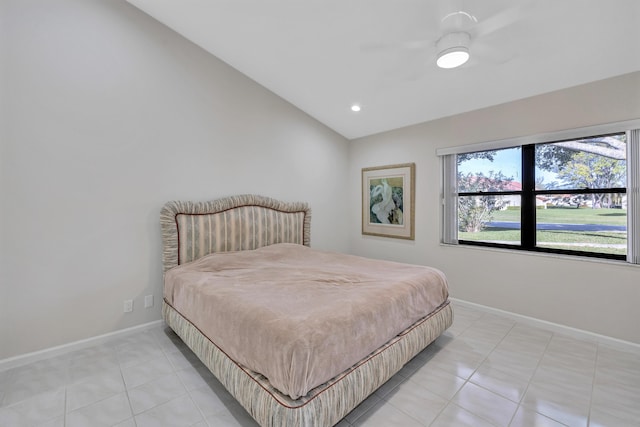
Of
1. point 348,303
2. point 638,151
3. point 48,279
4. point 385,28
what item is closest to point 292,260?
point 348,303

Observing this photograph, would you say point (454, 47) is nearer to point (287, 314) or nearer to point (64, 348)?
point (287, 314)

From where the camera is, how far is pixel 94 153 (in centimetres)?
246

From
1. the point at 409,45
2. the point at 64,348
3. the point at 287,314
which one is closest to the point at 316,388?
the point at 287,314

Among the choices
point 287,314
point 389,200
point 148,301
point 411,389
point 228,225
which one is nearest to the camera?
point 287,314

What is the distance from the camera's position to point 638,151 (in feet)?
7.64

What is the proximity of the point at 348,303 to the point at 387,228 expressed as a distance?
2611 millimetres

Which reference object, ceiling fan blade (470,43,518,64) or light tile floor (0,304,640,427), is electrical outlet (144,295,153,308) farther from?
ceiling fan blade (470,43,518,64)

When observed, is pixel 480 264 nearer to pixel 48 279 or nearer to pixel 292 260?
pixel 292 260

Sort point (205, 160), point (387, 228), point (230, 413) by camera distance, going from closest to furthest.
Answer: point (230, 413) < point (205, 160) < point (387, 228)

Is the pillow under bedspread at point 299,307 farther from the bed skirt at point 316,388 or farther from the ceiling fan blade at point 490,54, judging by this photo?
the ceiling fan blade at point 490,54

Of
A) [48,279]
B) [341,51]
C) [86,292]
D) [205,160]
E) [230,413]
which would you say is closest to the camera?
[230,413]

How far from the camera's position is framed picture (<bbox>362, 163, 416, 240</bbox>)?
12.8 ft

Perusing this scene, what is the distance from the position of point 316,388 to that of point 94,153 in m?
2.68

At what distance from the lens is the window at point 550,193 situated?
2.48m
